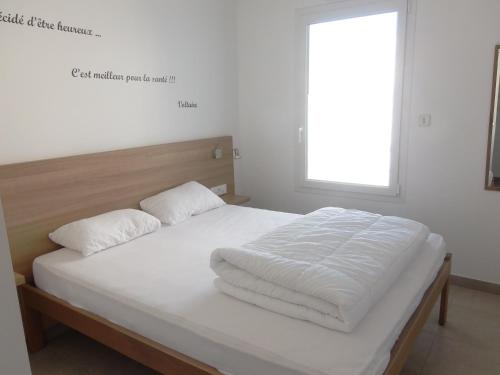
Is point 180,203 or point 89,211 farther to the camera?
point 180,203

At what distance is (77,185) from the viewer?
2543 millimetres

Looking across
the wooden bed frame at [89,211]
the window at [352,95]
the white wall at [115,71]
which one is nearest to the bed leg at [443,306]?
the wooden bed frame at [89,211]

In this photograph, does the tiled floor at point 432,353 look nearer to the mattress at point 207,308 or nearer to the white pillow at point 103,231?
the mattress at point 207,308

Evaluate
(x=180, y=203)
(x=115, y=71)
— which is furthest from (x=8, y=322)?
(x=115, y=71)

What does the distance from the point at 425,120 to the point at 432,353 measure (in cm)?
170

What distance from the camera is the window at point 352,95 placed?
315 cm

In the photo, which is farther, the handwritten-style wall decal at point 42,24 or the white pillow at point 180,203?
the white pillow at point 180,203

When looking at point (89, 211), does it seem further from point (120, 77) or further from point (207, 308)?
point (207, 308)

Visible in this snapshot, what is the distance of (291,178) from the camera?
3836 millimetres

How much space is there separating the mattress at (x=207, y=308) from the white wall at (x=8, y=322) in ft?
3.20

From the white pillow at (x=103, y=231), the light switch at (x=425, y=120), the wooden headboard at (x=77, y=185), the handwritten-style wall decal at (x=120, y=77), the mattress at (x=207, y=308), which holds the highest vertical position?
the handwritten-style wall decal at (x=120, y=77)

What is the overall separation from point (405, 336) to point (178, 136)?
94.4 inches

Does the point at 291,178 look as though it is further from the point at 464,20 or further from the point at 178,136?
the point at 464,20

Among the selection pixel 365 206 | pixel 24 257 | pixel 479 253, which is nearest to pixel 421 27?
pixel 365 206
